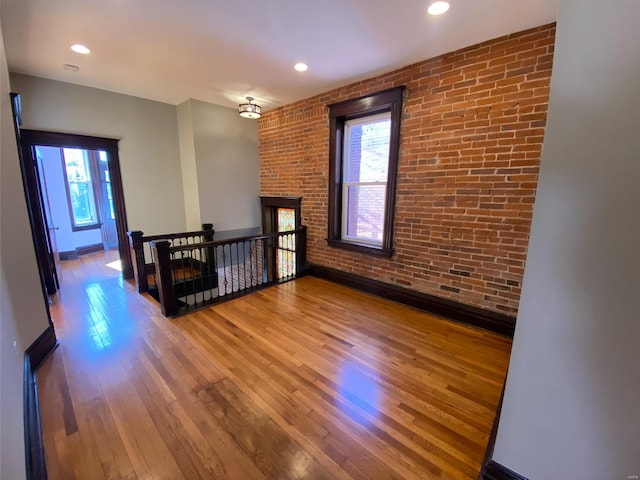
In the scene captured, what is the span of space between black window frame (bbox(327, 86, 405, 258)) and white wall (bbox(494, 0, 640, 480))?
219cm

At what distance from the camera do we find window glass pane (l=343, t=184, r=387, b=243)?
3.36 m

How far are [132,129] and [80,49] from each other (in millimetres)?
1470

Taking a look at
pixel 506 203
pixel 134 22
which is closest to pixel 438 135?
pixel 506 203

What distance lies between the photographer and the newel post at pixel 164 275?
8.86 ft

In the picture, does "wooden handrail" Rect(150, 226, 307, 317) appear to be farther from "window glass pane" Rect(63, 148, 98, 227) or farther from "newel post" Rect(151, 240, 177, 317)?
"window glass pane" Rect(63, 148, 98, 227)

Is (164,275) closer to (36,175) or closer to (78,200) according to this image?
(36,175)

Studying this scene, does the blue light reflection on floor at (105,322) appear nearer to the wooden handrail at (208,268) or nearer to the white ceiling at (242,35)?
the wooden handrail at (208,268)

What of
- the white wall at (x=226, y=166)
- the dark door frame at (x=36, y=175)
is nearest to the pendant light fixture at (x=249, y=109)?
the white wall at (x=226, y=166)

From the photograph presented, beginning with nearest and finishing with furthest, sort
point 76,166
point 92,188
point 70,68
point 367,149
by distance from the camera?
point 70,68, point 367,149, point 76,166, point 92,188

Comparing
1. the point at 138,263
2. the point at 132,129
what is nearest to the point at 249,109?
the point at 132,129

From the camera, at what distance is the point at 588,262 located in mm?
826

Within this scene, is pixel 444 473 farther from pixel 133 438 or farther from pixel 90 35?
pixel 90 35

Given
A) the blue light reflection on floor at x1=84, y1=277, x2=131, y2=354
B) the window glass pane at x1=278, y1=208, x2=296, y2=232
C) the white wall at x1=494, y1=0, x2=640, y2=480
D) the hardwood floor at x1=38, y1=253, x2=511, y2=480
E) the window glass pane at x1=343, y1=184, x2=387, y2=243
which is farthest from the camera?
the window glass pane at x1=278, y1=208, x2=296, y2=232

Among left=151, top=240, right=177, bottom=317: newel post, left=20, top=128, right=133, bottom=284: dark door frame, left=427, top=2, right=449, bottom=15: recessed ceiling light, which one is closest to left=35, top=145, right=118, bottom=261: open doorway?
left=20, top=128, right=133, bottom=284: dark door frame
